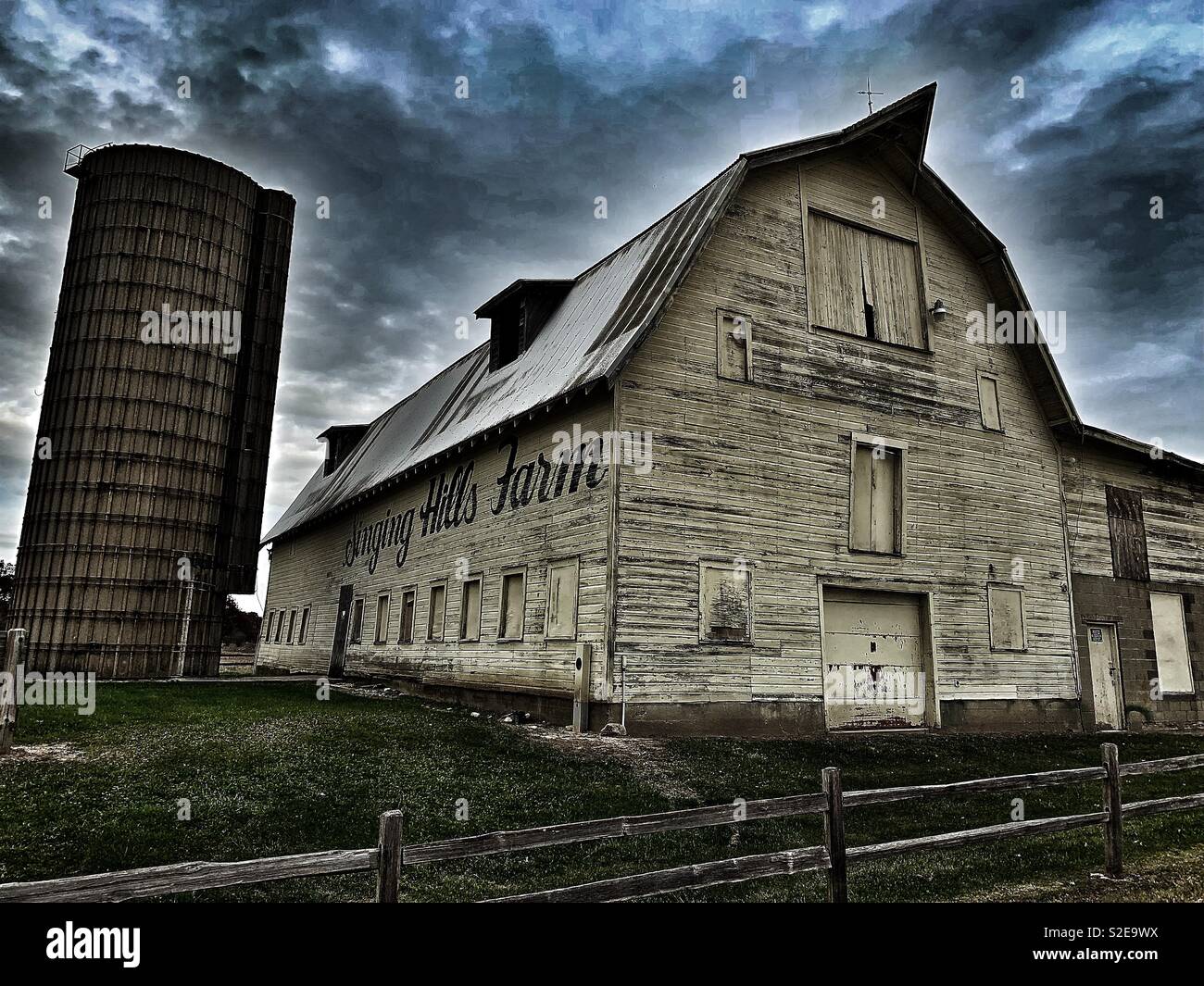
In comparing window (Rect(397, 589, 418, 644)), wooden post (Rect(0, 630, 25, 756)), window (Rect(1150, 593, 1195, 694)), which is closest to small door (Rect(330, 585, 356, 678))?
window (Rect(397, 589, 418, 644))

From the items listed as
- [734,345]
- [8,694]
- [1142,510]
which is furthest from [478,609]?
[1142,510]

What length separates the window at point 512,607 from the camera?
55.3 feet

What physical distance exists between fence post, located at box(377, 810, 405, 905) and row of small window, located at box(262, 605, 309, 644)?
2730cm

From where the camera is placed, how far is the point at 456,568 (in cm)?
1970

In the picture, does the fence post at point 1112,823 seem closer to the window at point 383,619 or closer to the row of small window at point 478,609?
the row of small window at point 478,609

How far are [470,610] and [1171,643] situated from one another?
52.4 ft

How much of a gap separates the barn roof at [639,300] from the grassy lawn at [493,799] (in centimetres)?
607

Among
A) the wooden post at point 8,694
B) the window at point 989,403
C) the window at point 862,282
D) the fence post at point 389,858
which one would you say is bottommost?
the fence post at point 389,858

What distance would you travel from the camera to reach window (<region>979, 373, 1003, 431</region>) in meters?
18.6

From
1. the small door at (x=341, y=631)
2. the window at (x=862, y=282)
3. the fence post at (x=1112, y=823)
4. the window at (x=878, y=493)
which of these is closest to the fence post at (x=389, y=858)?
the fence post at (x=1112, y=823)

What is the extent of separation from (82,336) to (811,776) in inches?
889

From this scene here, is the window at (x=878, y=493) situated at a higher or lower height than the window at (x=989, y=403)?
lower

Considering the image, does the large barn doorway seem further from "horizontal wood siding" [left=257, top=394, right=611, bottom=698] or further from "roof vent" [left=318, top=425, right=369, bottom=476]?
"roof vent" [left=318, top=425, right=369, bottom=476]

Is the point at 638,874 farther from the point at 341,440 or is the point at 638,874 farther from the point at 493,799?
the point at 341,440
